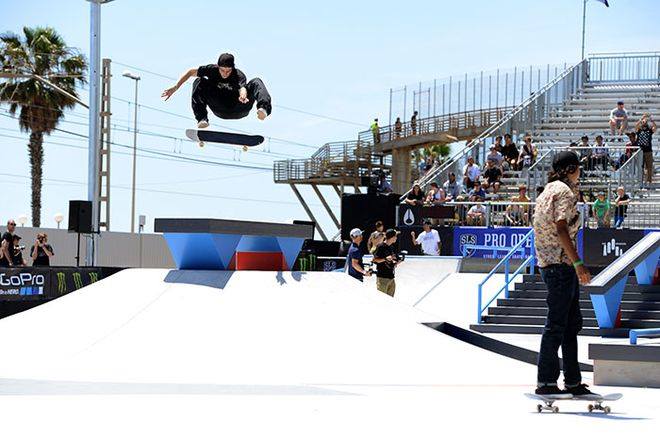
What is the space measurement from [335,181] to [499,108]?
32.1 ft

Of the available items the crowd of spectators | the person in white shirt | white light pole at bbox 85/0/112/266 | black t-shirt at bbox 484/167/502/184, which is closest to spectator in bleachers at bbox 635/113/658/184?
black t-shirt at bbox 484/167/502/184

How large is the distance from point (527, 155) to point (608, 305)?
38.8ft

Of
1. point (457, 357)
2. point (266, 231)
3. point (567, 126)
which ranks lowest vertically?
point (457, 357)

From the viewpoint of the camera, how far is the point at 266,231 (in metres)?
15.3

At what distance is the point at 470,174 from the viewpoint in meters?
28.8

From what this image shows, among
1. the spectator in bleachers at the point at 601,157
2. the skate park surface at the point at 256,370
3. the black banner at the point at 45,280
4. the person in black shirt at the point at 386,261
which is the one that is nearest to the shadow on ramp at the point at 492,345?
the skate park surface at the point at 256,370

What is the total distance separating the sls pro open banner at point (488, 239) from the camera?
957 inches

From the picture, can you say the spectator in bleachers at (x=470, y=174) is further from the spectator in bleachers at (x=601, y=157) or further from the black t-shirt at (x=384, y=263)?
the black t-shirt at (x=384, y=263)

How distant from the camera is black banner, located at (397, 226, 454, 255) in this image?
2548cm

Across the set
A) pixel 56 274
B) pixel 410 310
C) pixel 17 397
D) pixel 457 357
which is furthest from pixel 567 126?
pixel 17 397

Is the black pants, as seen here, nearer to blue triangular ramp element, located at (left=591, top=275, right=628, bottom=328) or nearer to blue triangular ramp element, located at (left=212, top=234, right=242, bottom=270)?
blue triangular ramp element, located at (left=212, top=234, right=242, bottom=270)

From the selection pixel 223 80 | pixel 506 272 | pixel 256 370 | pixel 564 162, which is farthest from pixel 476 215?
pixel 564 162

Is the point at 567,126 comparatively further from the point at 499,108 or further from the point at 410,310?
the point at 410,310

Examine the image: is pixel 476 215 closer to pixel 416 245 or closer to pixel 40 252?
pixel 416 245
